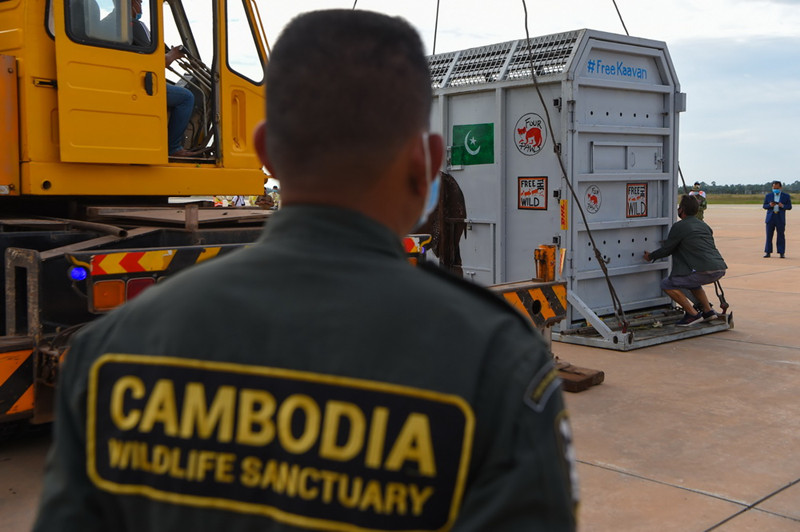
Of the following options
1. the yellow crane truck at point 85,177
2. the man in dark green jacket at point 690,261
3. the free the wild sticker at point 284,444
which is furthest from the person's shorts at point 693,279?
the free the wild sticker at point 284,444

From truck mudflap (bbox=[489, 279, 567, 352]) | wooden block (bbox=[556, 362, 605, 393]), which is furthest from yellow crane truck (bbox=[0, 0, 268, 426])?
wooden block (bbox=[556, 362, 605, 393])

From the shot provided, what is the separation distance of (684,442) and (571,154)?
379 centimetres

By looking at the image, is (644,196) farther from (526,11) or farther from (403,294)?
(403,294)

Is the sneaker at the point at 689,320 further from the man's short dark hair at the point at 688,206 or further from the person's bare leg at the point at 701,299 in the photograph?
the man's short dark hair at the point at 688,206

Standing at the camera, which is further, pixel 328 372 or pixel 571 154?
pixel 571 154

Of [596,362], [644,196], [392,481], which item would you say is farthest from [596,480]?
[644,196]

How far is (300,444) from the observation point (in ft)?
4.03

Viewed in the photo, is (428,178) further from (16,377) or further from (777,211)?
(777,211)

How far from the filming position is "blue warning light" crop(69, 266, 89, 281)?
15.1 feet

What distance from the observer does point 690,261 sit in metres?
9.19

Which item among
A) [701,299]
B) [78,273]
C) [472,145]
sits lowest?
[701,299]

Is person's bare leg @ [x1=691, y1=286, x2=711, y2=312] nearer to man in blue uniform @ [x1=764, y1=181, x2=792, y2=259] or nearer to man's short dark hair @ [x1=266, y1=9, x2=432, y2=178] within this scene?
man's short dark hair @ [x1=266, y1=9, x2=432, y2=178]

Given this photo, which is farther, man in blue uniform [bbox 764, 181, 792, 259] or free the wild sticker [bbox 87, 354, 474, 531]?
man in blue uniform [bbox 764, 181, 792, 259]

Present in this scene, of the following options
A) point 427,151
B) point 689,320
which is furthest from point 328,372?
point 689,320
